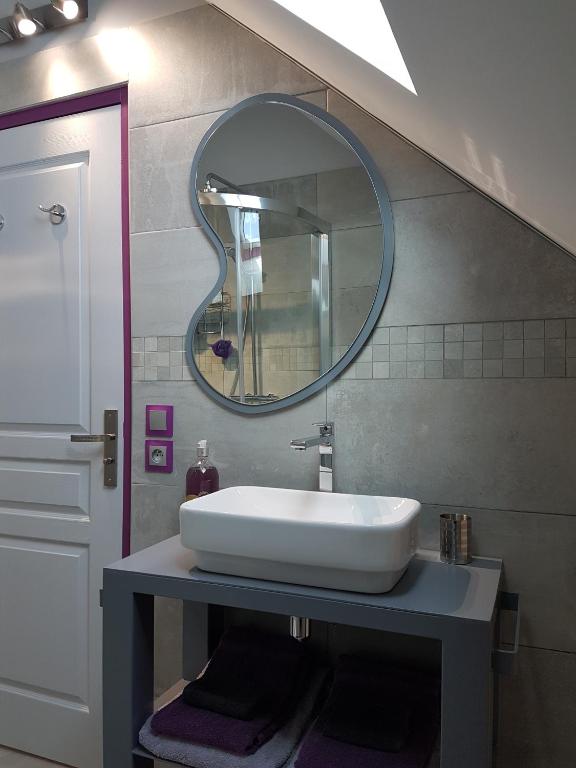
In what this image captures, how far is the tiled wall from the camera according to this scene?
56.0 inches

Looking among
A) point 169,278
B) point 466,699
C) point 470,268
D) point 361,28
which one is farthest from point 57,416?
point 361,28

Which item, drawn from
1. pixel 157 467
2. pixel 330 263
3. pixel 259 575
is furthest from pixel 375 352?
pixel 157 467

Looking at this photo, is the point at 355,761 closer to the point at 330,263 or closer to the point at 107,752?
the point at 107,752

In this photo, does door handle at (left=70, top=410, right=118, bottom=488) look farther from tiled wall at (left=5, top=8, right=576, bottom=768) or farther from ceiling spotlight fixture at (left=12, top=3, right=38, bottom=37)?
ceiling spotlight fixture at (left=12, top=3, right=38, bottom=37)

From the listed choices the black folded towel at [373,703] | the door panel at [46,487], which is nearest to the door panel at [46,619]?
the door panel at [46,487]

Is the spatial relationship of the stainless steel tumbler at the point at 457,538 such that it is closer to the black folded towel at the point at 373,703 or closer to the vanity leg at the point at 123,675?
the black folded towel at the point at 373,703

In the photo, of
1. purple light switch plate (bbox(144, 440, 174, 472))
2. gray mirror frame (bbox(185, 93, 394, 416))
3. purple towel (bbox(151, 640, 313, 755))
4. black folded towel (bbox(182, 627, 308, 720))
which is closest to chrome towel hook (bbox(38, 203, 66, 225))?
gray mirror frame (bbox(185, 93, 394, 416))

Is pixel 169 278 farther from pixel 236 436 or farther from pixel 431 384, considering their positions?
pixel 431 384

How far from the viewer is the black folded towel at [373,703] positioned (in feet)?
4.07

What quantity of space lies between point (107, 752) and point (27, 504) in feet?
3.17

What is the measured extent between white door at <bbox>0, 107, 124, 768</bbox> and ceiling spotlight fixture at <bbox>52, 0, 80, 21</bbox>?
291 mm

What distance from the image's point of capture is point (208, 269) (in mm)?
1779

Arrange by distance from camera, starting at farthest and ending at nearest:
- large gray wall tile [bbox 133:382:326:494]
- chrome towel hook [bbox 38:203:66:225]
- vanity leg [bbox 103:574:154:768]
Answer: chrome towel hook [bbox 38:203:66:225] < large gray wall tile [bbox 133:382:326:494] < vanity leg [bbox 103:574:154:768]

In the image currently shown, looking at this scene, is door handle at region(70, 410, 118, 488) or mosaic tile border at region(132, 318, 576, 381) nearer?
mosaic tile border at region(132, 318, 576, 381)
